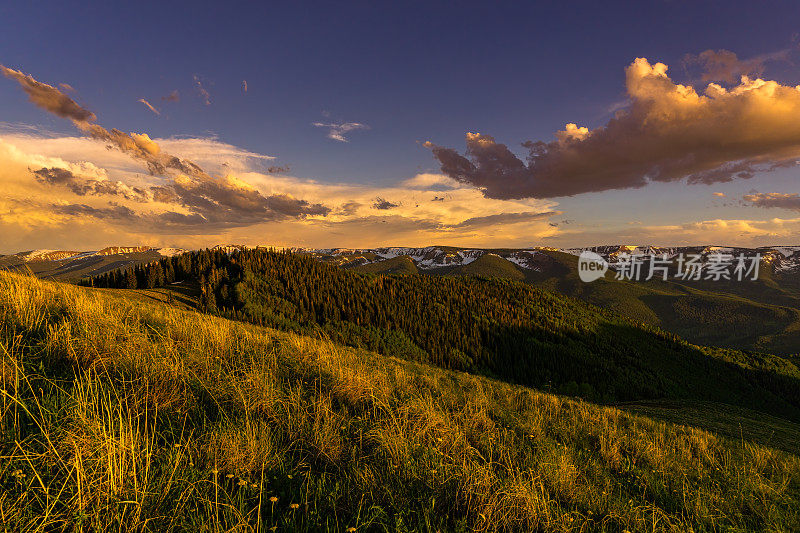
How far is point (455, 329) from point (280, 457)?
112 metres

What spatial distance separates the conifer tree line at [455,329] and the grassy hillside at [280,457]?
62.8 m

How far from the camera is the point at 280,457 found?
4.23 meters

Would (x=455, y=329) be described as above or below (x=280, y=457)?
below

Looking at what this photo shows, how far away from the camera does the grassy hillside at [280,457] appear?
316 cm

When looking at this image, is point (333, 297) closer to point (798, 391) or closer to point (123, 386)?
point (123, 386)

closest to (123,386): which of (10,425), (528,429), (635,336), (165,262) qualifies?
(10,425)

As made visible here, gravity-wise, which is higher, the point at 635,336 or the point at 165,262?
the point at 165,262

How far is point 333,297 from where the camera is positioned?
11044 centimetres

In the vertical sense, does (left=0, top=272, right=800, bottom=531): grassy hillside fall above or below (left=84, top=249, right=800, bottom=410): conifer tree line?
above

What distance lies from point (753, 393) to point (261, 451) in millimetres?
162387

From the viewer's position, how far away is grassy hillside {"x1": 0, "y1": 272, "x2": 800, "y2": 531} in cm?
316

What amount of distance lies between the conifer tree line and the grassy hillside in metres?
62.8

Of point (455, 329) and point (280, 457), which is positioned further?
point (455, 329)

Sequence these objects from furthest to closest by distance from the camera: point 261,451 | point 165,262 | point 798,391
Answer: point 798,391 < point 165,262 < point 261,451
